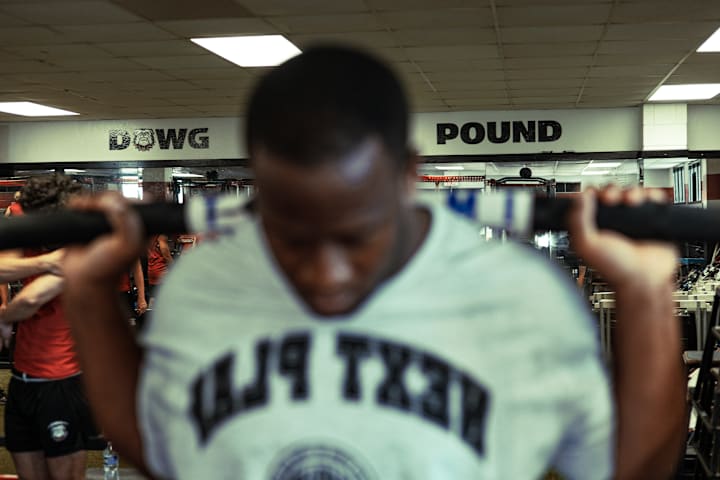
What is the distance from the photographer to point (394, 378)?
741mm

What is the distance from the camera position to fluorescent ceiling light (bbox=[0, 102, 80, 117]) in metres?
9.87

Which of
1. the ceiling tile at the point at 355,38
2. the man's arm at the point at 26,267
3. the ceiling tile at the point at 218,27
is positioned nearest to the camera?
the man's arm at the point at 26,267

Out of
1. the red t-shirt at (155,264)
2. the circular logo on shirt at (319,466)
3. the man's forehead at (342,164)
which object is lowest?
the red t-shirt at (155,264)

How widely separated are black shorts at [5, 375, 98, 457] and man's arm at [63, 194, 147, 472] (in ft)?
8.14

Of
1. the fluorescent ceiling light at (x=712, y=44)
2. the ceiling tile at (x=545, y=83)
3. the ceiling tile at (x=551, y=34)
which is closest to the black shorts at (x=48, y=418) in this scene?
the ceiling tile at (x=551, y=34)

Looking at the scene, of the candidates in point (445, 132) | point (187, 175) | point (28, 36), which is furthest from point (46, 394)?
point (187, 175)

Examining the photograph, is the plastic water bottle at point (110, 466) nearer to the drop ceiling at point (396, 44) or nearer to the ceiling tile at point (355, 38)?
the drop ceiling at point (396, 44)

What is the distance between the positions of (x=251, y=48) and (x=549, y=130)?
5064 millimetres

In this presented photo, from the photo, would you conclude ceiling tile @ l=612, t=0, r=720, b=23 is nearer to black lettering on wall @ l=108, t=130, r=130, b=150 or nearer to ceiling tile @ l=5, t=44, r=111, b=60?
ceiling tile @ l=5, t=44, r=111, b=60

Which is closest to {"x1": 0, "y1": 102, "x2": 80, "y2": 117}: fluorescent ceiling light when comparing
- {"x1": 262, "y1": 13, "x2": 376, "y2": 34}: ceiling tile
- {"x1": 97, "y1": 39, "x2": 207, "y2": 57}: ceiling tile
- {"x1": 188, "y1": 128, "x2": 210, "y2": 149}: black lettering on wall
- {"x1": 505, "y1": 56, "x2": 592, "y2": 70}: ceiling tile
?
{"x1": 188, "y1": 128, "x2": 210, "y2": 149}: black lettering on wall

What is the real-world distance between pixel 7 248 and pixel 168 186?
11.1 m

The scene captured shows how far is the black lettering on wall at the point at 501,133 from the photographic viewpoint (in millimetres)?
10672

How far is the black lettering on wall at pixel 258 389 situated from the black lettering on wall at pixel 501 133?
1019cm

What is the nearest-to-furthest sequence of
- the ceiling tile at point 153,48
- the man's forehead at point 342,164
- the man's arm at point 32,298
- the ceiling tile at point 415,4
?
the man's forehead at point 342,164 → the man's arm at point 32,298 → the ceiling tile at point 415,4 → the ceiling tile at point 153,48
